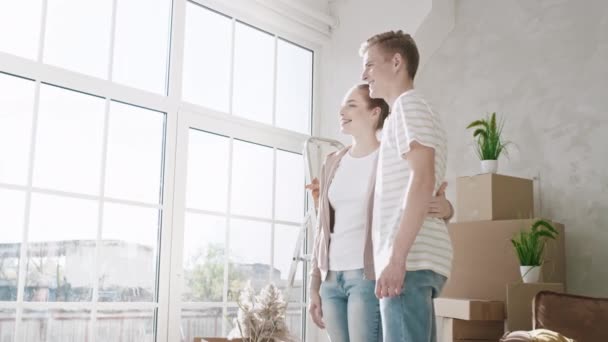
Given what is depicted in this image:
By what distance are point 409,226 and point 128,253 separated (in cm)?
201

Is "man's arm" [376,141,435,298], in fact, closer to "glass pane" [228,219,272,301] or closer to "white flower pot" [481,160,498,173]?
"white flower pot" [481,160,498,173]

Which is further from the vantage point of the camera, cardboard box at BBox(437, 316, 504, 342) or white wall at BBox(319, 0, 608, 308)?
white wall at BBox(319, 0, 608, 308)

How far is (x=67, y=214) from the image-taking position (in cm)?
283

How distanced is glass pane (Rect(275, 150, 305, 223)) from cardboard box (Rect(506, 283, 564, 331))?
1546 millimetres

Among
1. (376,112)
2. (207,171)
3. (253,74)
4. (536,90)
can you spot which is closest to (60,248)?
(207,171)

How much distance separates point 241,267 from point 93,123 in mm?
1114

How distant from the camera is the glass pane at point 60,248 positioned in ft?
8.89

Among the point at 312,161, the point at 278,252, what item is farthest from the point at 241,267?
the point at 312,161

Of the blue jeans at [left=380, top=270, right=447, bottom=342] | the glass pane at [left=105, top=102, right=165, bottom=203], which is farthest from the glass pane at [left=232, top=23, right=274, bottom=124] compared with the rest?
the blue jeans at [left=380, top=270, right=447, bottom=342]

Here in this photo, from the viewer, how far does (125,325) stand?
2.97 meters

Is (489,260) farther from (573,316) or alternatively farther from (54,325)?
(54,325)

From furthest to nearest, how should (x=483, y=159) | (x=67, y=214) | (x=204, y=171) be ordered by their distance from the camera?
(x=204, y=171), (x=483, y=159), (x=67, y=214)

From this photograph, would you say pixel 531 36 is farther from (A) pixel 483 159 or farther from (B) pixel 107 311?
(B) pixel 107 311

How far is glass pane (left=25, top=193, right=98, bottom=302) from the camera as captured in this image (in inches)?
107
